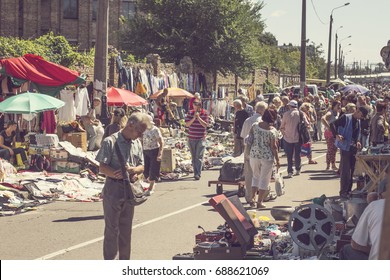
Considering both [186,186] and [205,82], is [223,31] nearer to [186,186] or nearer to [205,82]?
[205,82]

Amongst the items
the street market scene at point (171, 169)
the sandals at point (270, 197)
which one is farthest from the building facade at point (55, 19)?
the sandals at point (270, 197)

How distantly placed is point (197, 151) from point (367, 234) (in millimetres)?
11777

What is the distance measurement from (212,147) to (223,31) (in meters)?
19.9

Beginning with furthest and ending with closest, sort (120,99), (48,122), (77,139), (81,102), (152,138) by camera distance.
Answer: (81,102) < (120,99) < (48,122) < (77,139) < (152,138)

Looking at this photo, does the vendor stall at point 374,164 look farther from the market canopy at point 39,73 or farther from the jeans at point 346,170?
the market canopy at point 39,73

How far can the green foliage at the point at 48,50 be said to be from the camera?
1201 inches

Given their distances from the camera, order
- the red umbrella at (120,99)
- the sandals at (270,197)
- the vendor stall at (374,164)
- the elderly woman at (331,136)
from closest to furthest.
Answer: the vendor stall at (374,164), the sandals at (270,197), the elderly woman at (331,136), the red umbrella at (120,99)

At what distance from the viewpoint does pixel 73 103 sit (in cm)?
2403

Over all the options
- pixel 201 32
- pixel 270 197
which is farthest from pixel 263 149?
pixel 201 32

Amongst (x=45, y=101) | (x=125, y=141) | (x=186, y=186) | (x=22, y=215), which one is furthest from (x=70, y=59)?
(x=125, y=141)

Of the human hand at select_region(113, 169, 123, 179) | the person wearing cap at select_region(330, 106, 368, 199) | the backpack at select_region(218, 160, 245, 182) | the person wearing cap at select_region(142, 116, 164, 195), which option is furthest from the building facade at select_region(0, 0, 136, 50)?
the human hand at select_region(113, 169, 123, 179)

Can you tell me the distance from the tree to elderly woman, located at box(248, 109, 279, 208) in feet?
95.9

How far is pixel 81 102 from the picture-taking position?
24375 millimetres

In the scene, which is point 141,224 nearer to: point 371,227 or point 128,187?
point 128,187
